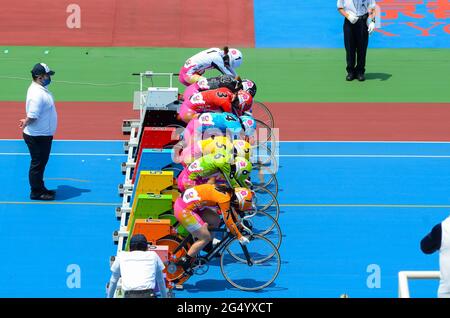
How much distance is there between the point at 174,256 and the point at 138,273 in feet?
8.63

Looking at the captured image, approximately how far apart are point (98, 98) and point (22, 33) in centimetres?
Answer: 505

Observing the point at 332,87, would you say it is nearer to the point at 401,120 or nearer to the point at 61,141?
the point at 401,120

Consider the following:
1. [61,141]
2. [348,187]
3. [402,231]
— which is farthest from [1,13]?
[402,231]

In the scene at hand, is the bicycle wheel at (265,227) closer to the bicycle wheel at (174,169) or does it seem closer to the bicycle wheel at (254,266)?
the bicycle wheel at (254,266)

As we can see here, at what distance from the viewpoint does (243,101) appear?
17.2 metres

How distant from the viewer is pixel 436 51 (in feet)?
87.5

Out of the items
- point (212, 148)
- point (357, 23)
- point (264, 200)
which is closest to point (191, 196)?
point (212, 148)

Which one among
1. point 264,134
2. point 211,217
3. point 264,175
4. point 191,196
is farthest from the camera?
point 264,134

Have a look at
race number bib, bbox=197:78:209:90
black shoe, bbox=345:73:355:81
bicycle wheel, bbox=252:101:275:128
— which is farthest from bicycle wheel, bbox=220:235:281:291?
black shoe, bbox=345:73:355:81

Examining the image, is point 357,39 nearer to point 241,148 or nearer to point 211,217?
→ point 241,148

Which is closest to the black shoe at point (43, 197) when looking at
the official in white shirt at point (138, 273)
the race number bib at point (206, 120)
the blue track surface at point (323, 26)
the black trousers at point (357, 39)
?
the race number bib at point (206, 120)

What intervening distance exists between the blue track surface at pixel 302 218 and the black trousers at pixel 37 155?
1.33ft

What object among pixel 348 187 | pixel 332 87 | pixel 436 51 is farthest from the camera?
pixel 436 51

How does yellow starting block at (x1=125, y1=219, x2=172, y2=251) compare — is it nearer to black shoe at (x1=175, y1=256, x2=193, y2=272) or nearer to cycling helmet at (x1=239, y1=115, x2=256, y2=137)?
black shoe at (x1=175, y1=256, x2=193, y2=272)
